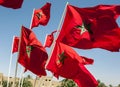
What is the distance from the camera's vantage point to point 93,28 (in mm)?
10922

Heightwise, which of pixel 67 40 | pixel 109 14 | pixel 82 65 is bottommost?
pixel 82 65

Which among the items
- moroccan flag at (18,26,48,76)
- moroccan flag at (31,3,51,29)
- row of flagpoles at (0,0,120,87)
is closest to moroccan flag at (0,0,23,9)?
row of flagpoles at (0,0,120,87)

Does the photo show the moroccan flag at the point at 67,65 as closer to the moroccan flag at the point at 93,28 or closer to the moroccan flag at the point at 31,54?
the moroccan flag at the point at 93,28

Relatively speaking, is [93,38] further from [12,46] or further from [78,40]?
[12,46]

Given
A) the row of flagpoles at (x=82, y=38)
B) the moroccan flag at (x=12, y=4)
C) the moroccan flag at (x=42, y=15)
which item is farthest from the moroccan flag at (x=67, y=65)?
the moroccan flag at (x=42, y=15)

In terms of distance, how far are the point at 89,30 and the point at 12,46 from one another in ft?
17.0

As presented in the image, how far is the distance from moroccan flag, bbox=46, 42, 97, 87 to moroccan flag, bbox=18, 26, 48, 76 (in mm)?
1339

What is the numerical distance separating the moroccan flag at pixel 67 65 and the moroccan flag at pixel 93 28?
0.28m

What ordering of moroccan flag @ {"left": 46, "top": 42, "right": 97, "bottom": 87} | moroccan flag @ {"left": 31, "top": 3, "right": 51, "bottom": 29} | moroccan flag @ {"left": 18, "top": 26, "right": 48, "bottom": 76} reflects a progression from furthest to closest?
moroccan flag @ {"left": 31, "top": 3, "right": 51, "bottom": 29} → moroccan flag @ {"left": 18, "top": 26, "right": 48, "bottom": 76} → moroccan flag @ {"left": 46, "top": 42, "right": 97, "bottom": 87}

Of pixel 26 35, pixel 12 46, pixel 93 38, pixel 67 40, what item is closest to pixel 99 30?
pixel 93 38

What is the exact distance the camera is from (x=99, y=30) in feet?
35.4

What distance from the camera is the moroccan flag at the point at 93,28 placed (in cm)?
1045

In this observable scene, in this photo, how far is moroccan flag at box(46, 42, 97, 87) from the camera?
1111cm

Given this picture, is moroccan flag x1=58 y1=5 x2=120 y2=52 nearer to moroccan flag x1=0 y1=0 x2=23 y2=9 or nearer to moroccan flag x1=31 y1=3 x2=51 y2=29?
moroccan flag x1=0 y1=0 x2=23 y2=9
